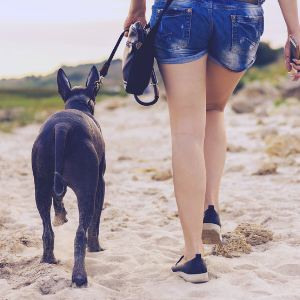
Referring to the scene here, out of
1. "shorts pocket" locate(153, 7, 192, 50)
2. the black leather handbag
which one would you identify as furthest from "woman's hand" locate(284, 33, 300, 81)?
the black leather handbag

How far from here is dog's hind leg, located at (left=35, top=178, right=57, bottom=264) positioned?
2.56 m

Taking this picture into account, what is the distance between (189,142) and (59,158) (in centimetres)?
73

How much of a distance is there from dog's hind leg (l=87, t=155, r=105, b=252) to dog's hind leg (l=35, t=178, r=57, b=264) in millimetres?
327

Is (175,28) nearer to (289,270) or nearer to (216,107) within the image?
(216,107)

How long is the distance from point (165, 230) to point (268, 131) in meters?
4.56

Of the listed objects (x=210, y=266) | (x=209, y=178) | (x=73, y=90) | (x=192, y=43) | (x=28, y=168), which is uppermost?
(x=192, y=43)

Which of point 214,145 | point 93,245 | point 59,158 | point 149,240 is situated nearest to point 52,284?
point 93,245

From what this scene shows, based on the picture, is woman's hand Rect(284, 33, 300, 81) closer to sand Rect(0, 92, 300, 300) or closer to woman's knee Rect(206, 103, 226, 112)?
woman's knee Rect(206, 103, 226, 112)

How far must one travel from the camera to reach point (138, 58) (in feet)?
7.61

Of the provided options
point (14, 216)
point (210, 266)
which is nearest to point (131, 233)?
point (210, 266)

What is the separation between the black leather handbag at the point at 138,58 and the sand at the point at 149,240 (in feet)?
3.67

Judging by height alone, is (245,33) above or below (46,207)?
above

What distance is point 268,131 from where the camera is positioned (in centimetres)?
740

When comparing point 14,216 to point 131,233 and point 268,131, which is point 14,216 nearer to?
point 131,233
